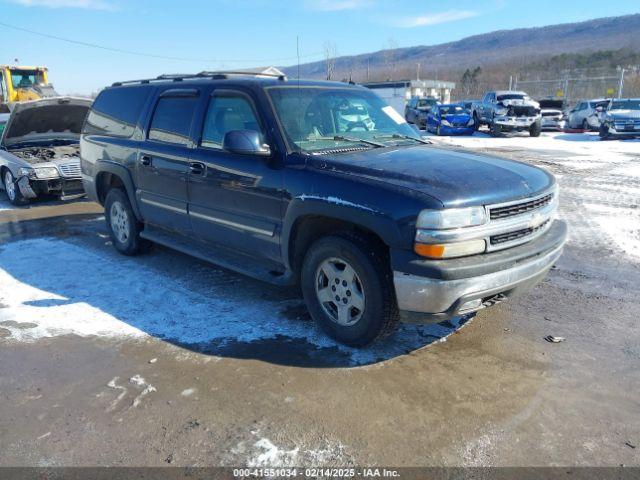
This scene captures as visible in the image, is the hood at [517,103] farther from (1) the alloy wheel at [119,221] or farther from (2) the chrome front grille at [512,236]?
(2) the chrome front grille at [512,236]

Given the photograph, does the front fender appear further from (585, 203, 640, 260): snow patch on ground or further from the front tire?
(585, 203, 640, 260): snow patch on ground

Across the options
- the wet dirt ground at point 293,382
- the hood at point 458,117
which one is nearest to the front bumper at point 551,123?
the hood at point 458,117

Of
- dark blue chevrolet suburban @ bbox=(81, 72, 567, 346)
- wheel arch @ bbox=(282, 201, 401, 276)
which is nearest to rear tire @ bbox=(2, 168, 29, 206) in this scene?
dark blue chevrolet suburban @ bbox=(81, 72, 567, 346)

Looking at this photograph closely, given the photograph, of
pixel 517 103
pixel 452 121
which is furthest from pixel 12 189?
pixel 517 103

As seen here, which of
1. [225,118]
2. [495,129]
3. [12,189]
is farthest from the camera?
[495,129]

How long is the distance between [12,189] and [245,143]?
728cm

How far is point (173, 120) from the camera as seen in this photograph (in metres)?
5.05

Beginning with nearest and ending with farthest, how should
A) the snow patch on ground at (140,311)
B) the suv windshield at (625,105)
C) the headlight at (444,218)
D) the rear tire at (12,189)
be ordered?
the headlight at (444,218) → the snow patch on ground at (140,311) → the rear tire at (12,189) → the suv windshield at (625,105)

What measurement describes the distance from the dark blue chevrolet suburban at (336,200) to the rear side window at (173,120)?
0.02 m

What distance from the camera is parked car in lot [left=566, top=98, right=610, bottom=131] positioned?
2456cm

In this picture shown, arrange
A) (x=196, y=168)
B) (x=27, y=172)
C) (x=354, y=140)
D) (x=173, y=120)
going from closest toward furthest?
(x=354, y=140) < (x=196, y=168) < (x=173, y=120) < (x=27, y=172)

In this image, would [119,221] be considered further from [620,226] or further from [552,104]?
[552,104]

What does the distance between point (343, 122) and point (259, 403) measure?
97.0 inches

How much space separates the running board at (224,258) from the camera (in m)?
4.23
